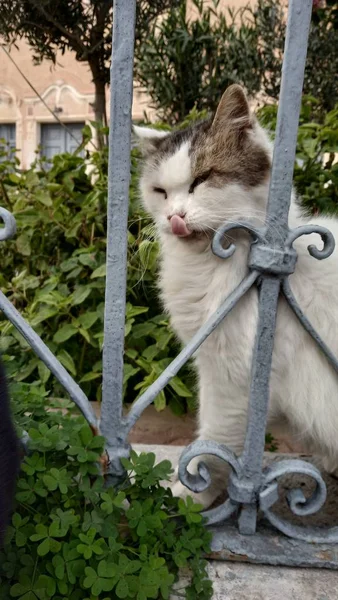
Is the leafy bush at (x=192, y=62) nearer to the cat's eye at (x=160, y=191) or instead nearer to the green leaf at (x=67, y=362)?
the green leaf at (x=67, y=362)

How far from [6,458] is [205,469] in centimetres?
43

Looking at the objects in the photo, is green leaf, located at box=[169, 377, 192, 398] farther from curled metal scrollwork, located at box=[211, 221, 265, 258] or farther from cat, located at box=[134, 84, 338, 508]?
curled metal scrollwork, located at box=[211, 221, 265, 258]

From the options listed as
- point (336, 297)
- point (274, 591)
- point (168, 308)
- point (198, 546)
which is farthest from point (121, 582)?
point (336, 297)

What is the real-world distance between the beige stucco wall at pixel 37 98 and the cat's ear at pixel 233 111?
246 inches

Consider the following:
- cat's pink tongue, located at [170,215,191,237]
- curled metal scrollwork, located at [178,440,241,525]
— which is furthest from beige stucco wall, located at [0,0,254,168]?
curled metal scrollwork, located at [178,440,241,525]

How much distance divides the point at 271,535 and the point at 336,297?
0.49 m

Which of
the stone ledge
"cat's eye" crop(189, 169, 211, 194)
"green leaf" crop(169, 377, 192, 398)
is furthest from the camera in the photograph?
"green leaf" crop(169, 377, 192, 398)

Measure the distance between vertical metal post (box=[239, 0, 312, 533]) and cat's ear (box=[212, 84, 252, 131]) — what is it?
0.47 feet

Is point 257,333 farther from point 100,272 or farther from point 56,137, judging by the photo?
point 56,137

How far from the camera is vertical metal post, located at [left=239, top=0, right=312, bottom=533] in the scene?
2.64 ft

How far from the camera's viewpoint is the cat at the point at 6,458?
2.03ft

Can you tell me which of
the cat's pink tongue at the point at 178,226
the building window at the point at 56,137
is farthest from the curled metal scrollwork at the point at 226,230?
the building window at the point at 56,137

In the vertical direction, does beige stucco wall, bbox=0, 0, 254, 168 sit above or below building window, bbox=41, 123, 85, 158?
above

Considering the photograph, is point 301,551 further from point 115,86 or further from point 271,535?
point 115,86
